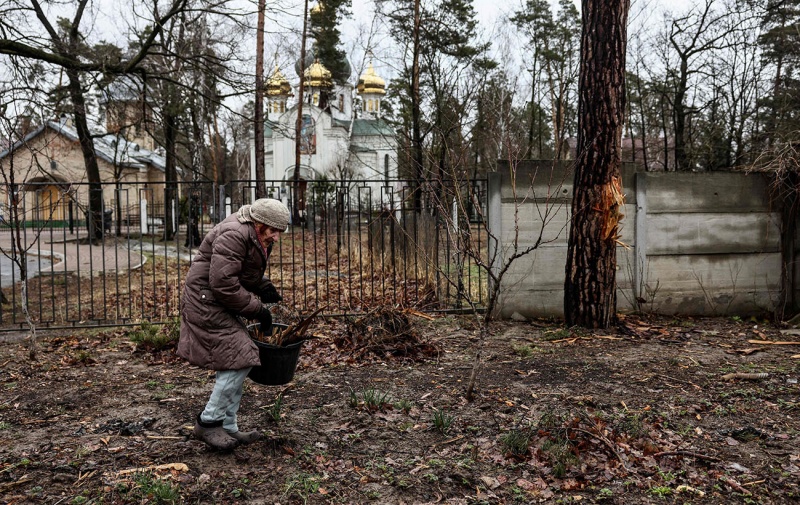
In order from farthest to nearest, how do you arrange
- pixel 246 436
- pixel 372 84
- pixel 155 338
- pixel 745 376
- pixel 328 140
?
1. pixel 372 84
2. pixel 328 140
3. pixel 155 338
4. pixel 745 376
5. pixel 246 436

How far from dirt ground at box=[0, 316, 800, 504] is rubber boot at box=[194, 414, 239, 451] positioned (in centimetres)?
9

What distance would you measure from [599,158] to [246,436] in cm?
495

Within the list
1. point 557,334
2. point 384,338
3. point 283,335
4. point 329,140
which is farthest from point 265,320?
point 329,140

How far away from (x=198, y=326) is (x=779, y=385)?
462cm

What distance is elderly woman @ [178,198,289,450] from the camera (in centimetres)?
378

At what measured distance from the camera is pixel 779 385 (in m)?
5.29

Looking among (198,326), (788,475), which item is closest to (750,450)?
(788,475)

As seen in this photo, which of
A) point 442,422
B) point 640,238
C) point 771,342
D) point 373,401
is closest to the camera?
point 442,422

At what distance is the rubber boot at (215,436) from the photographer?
4.00 metres

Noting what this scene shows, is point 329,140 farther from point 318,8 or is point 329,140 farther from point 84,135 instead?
point 84,135

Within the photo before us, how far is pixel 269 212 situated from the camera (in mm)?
3877

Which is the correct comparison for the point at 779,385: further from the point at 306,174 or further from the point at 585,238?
the point at 306,174

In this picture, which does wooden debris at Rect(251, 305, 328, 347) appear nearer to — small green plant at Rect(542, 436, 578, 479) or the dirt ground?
the dirt ground

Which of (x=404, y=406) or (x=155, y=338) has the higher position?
(x=155, y=338)
